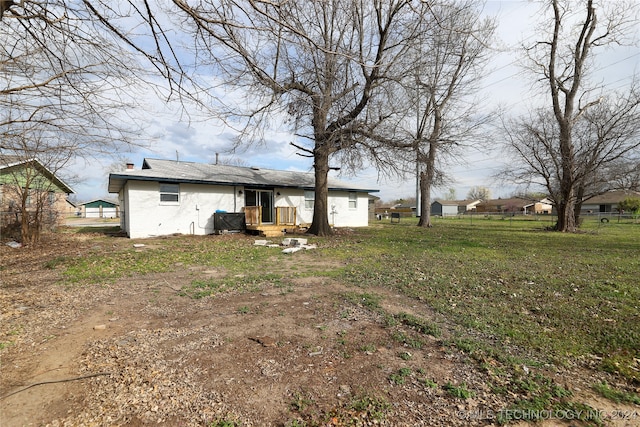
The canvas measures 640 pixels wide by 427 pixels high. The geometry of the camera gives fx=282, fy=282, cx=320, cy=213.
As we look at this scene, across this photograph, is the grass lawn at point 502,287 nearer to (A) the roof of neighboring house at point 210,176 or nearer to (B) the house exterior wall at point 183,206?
(B) the house exterior wall at point 183,206

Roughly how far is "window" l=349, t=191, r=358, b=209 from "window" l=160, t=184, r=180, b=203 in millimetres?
11019

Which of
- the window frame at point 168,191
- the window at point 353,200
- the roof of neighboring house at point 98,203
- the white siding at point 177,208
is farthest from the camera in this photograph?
the roof of neighboring house at point 98,203

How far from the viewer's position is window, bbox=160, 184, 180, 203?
13.5 metres

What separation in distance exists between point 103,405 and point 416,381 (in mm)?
2407

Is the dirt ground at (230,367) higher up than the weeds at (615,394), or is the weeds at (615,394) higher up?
the dirt ground at (230,367)

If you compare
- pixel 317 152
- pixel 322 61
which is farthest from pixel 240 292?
pixel 317 152

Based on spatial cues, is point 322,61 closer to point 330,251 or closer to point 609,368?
point 330,251

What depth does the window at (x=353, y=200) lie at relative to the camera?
1998 centimetres

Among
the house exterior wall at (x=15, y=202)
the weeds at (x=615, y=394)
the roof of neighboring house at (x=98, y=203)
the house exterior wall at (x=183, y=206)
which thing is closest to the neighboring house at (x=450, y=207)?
the house exterior wall at (x=183, y=206)

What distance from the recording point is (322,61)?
27.7ft

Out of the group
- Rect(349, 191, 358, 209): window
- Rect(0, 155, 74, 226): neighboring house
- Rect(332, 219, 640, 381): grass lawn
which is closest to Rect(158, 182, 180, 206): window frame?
Rect(0, 155, 74, 226): neighboring house

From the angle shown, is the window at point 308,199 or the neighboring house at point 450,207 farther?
the neighboring house at point 450,207

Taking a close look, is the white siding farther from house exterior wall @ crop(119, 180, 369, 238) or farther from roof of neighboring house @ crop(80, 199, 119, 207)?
roof of neighboring house @ crop(80, 199, 119, 207)

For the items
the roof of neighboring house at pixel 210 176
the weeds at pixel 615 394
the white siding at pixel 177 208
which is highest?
the roof of neighboring house at pixel 210 176
